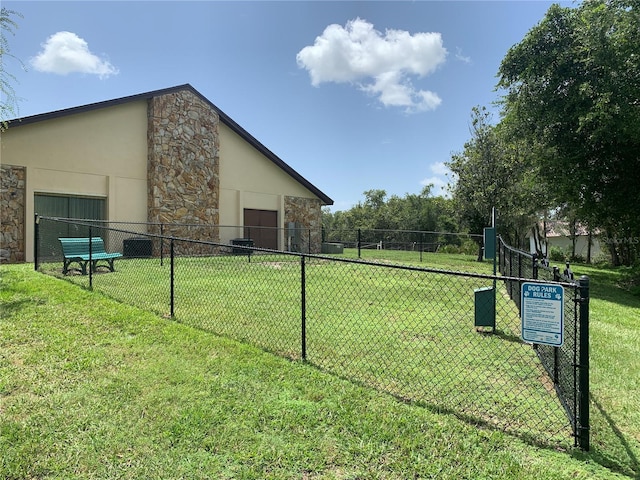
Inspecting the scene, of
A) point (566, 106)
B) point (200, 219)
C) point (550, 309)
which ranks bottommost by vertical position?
point (550, 309)

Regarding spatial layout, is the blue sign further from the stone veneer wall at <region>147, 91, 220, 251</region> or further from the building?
the stone veneer wall at <region>147, 91, 220, 251</region>

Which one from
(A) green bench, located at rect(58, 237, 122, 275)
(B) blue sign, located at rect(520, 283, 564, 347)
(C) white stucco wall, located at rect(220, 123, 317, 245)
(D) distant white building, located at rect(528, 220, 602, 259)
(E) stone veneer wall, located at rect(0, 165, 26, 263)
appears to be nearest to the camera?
(B) blue sign, located at rect(520, 283, 564, 347)

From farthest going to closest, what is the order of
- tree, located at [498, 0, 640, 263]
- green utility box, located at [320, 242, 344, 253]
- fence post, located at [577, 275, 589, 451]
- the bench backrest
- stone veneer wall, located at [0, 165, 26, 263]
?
green utility box, located at [320, 242, 344, 253], stone veneer wall, located at [0, 165, 26, 263], tree, located at [498, 0, 640, 263], the bench backrest, fence post, located at [577, 275, 589, 451]

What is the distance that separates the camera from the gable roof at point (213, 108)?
40.7ft

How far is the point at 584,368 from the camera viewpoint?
8.36ft

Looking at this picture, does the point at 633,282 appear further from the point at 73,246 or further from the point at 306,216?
the point at 73,246

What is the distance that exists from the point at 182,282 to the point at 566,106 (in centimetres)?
1165

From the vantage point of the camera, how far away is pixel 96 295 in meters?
6.48

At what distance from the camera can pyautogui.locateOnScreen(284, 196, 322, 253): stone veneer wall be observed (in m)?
21.1

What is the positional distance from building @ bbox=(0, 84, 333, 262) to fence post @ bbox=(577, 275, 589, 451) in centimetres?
1506

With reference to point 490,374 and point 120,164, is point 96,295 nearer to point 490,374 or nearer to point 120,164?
point 490,374

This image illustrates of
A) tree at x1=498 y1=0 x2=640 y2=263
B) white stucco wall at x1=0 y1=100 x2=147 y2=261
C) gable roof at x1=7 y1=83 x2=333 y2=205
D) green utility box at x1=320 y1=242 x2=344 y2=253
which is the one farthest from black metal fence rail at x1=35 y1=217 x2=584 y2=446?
green utility box at x1=320 y1=242 x2=344 y2=253

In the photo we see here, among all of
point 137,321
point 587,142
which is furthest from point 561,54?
point 137,321

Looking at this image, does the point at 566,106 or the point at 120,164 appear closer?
the point at 566,106
